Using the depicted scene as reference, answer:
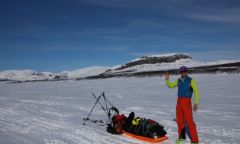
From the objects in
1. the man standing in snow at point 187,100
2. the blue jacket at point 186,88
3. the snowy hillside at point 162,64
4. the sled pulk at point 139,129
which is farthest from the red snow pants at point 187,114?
the snowy hillside at point 162,64

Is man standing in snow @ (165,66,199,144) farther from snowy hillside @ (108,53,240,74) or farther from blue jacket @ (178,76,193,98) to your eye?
snowy hillside @ (108,53,240,74)

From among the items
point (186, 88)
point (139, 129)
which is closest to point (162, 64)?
point (139, 129)

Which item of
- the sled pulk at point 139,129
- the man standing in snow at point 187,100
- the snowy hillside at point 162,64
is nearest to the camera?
the man standing in snow at point 187,100

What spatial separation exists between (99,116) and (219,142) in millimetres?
6365

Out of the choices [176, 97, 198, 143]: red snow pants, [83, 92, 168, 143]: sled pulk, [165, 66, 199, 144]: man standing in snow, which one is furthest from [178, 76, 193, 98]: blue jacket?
[83, 92, 168, 143]: sled pulk

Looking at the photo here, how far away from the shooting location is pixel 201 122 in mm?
11367

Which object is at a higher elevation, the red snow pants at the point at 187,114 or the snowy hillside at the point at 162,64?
the snowy hillside at the point at 162,64

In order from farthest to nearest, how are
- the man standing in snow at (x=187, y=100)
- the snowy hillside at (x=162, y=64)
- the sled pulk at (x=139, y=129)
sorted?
the snowy hillside at (x=162, y=64) < the sled pulk at (x=139, y=129) < the man standing in snow at (x=187, y=100)

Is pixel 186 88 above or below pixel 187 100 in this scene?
above

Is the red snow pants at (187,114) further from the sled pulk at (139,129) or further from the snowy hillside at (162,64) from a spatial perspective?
the snowy hillside at (162,64)

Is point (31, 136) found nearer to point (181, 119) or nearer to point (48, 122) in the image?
point (48, 122)

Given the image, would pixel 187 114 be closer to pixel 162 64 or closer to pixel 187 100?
pixel 187 100

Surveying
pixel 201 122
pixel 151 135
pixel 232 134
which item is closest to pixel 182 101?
pixel 151 135

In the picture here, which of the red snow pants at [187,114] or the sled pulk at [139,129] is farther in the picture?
the sled pulk at [139,129]
